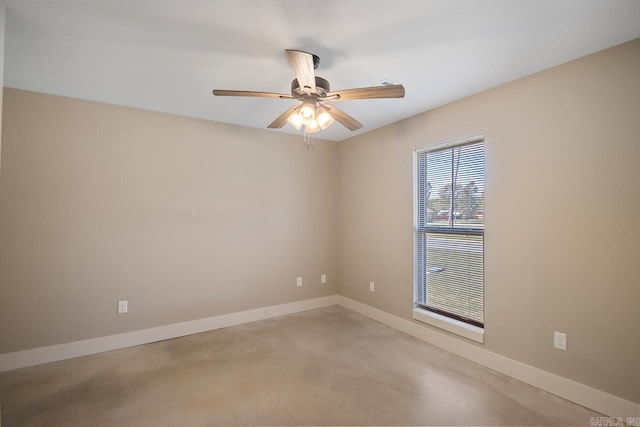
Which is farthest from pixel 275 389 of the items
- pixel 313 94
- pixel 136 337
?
pixel 313 94

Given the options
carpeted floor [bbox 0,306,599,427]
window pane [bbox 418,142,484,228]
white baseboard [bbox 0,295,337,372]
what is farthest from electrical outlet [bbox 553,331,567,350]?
white baseboard [bbox 0,295,337,372]

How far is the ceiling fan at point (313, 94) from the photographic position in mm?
1836

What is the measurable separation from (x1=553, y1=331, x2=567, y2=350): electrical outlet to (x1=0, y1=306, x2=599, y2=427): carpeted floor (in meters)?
0.37

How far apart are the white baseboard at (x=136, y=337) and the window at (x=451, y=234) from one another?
5.90 feet

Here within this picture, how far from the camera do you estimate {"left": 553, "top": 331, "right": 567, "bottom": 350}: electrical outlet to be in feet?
7.31

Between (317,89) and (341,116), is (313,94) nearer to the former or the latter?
(317,89)

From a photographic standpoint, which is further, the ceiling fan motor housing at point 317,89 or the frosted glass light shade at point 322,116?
the frosted glass light shade at point 322,116

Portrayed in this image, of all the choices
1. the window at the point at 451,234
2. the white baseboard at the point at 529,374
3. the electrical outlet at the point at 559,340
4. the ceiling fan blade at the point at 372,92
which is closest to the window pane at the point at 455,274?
the window at the point at 451,234

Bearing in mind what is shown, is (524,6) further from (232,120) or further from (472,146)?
(232,120)

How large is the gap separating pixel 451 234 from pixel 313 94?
6.63 ft

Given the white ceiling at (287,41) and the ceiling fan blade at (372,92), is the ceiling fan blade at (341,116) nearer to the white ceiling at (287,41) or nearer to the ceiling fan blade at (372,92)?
the ceiling fan blade at (372,92)

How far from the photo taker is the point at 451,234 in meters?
3.11

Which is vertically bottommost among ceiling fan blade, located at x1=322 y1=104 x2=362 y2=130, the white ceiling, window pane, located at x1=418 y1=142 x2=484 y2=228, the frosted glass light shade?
window pane, located at x1=418 y1=142 x2=484 y2=228

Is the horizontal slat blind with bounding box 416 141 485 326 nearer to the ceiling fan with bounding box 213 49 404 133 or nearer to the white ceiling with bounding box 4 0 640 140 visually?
the white ceiling with bounding box 4 0 640 140
